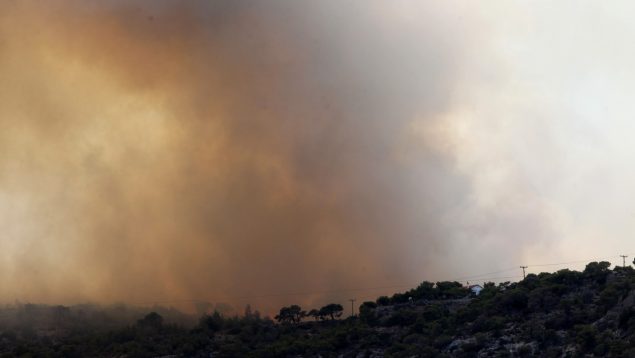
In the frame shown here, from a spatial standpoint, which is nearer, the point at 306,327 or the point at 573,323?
the point at 573,323

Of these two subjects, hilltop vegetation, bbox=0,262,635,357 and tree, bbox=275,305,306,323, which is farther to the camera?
tree, bbox=275,305,306,323

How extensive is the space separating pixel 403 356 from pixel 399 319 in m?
25.4

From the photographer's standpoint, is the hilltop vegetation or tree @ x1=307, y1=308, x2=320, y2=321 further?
tree @ x1=307, y1=308, x2=320, y2=321

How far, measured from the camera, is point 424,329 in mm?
141375

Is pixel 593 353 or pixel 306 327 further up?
pixel 306 327

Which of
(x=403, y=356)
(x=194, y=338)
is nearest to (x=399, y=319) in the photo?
(x=403, y=356)

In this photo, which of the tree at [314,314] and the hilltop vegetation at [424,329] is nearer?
the hilltop vegetation at [424,329]

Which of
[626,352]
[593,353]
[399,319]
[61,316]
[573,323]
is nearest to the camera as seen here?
[626,352]

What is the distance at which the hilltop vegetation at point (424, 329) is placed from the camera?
385 ft

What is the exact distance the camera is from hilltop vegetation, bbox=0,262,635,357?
385ft

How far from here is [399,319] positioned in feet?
505

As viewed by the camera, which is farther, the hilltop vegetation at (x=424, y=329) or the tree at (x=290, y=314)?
the tree at (x=290, y=314)

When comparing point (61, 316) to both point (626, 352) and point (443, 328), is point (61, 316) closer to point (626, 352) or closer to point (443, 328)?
point (443, 328)

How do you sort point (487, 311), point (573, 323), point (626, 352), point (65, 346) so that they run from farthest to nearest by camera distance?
1. point (65, 346)
2. point (487, 311)
3. point (573, 323)
4. point (626, 352)
